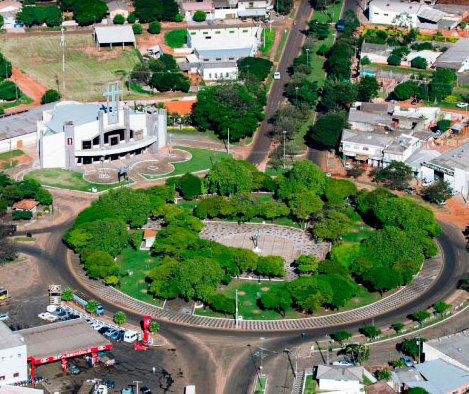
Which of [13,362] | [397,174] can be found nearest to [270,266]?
[13,362]

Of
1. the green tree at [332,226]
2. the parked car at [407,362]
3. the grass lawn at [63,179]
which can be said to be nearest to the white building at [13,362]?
the parked car at [407,362]

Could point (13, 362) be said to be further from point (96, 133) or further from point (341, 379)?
point (96, 133)

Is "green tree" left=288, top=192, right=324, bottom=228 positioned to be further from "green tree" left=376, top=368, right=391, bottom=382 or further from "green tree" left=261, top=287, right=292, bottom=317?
"green tree" left=376, top=368, right=391, bottom=382

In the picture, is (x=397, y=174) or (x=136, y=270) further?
(x=397, y=174)

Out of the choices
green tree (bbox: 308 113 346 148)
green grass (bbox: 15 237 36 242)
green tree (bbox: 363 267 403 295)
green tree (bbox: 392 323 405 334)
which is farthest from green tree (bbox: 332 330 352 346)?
green tree (bbox: 308 113 346 148)

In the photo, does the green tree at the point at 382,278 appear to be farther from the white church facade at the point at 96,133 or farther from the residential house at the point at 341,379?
the white church facade at the point at 96,133

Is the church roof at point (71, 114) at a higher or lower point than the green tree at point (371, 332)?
higher
